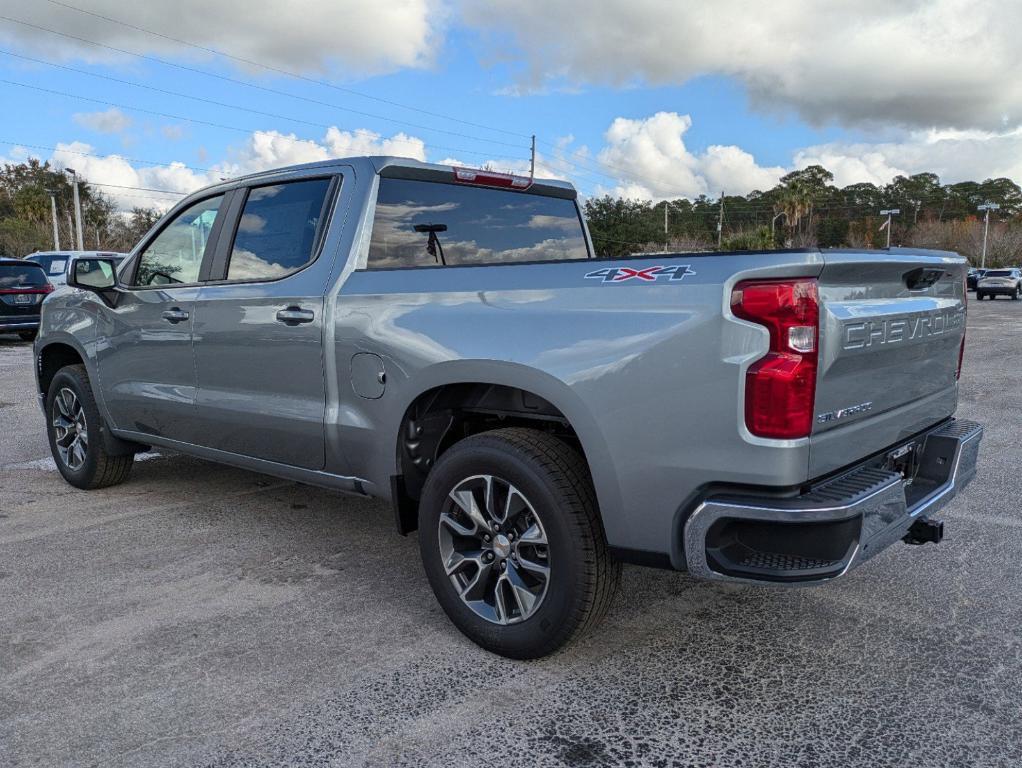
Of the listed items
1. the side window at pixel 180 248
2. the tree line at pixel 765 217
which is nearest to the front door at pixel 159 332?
the side window at pixel 180 248

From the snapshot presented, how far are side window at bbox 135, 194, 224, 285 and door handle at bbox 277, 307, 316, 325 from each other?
92 centimetres

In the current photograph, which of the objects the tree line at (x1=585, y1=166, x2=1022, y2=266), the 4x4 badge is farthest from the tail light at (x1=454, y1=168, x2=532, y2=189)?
the tree line at (x1=585, y1=166, x2=1022, y2=266)

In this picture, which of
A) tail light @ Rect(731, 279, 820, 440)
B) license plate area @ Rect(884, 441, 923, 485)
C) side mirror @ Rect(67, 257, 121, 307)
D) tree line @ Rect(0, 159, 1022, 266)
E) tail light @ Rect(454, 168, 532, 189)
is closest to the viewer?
tail light @ Rect(731, 279, 820, 440)

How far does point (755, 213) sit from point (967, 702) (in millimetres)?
91778

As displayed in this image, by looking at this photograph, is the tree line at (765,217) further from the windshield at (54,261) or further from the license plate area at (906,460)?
Result: the license plate area at (906,460)

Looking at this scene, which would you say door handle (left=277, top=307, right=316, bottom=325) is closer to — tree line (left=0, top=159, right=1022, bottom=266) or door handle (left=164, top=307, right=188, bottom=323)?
door handle (left=164, top=307, right=188, bottom=323)

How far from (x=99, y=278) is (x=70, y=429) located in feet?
3.87

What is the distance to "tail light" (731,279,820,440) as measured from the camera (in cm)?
243

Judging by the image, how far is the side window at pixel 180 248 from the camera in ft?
14.5

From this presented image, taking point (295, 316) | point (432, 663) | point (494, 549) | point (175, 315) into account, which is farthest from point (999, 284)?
point (432, 663)

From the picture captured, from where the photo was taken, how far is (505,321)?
2.99 m

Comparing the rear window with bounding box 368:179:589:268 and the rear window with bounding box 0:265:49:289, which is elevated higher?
the rear window with bounding box 368:179:589:268

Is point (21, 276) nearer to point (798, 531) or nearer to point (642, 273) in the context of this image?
point (642, 273)

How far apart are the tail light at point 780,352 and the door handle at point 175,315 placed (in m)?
2.99
